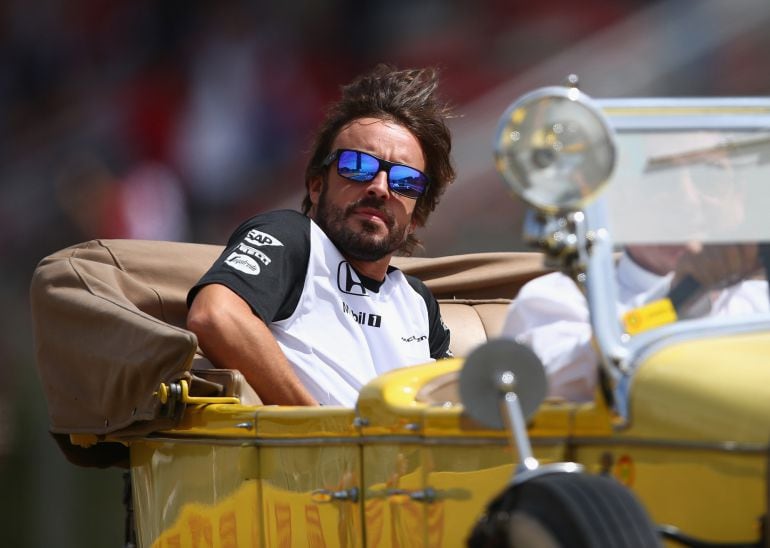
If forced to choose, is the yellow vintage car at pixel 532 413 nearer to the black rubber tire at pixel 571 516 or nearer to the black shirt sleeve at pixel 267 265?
the black rubber tire at pixel 571 516

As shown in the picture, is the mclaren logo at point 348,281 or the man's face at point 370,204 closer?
the mclaren logo at point 348,281

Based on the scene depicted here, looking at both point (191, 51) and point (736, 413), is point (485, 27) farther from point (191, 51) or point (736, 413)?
point (736, 413)

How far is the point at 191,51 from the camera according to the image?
8.79m

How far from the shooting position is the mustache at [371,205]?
401cm

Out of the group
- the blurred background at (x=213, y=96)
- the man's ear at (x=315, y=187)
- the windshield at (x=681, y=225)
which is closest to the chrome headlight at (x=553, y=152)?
the windshield at (x=681, y=225)

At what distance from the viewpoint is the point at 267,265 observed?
3.65 metres

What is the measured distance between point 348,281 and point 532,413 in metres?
1.86

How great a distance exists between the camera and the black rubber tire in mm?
1814

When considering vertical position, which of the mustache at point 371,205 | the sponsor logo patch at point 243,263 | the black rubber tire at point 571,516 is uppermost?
the mustache at point 371,205

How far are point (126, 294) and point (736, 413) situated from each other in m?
2.38

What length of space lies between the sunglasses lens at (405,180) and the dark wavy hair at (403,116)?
26cm

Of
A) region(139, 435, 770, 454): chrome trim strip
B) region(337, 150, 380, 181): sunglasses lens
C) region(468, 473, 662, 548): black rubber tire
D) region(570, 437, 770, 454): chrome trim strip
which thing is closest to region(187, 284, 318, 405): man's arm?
region(139, 435, 770, 454): chrome trim strip

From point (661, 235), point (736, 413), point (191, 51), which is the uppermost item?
point (191, 51)

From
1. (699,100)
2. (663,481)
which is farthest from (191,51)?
(663,481)
